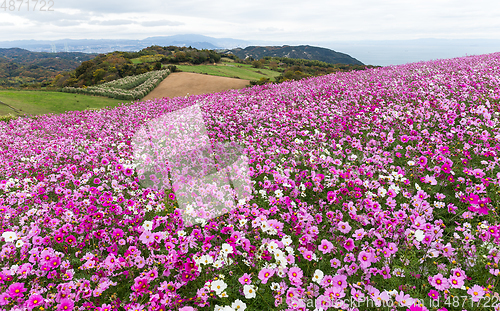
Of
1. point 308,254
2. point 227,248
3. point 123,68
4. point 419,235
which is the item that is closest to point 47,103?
point 227,248

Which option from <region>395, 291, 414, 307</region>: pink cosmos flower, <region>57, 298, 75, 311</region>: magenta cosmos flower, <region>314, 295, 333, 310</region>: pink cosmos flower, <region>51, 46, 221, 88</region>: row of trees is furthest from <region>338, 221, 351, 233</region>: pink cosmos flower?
<region>51, 46, 221, 88</region>: row of trees

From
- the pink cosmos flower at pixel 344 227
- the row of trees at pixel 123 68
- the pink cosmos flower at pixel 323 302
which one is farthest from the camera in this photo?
the row of trees at pixel 123 68

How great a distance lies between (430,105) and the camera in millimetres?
7473

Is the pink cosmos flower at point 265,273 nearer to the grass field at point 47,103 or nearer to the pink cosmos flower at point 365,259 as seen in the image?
the pink cosmos flower at point 365,259

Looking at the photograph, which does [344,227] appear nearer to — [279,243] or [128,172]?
[279,243]

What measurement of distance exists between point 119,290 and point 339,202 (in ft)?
11.8

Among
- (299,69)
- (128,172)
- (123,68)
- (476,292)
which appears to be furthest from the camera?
(299,69)

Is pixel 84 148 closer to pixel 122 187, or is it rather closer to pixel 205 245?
pixel 122 187

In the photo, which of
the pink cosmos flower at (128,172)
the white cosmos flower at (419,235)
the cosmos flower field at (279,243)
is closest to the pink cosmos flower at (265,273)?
the cosmos flower field at (279,243)

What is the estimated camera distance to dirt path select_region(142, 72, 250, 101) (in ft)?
95.3

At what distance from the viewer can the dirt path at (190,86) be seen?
95.3ft

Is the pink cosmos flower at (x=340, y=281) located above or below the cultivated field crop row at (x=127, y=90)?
below

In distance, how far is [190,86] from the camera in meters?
31.5

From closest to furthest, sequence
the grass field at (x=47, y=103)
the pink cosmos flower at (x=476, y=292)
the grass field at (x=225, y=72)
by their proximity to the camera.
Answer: the pink cosmos flower at (x=476, y=292), the grass field at (x=47, y=103), the grass field at (x=225, y=72)
